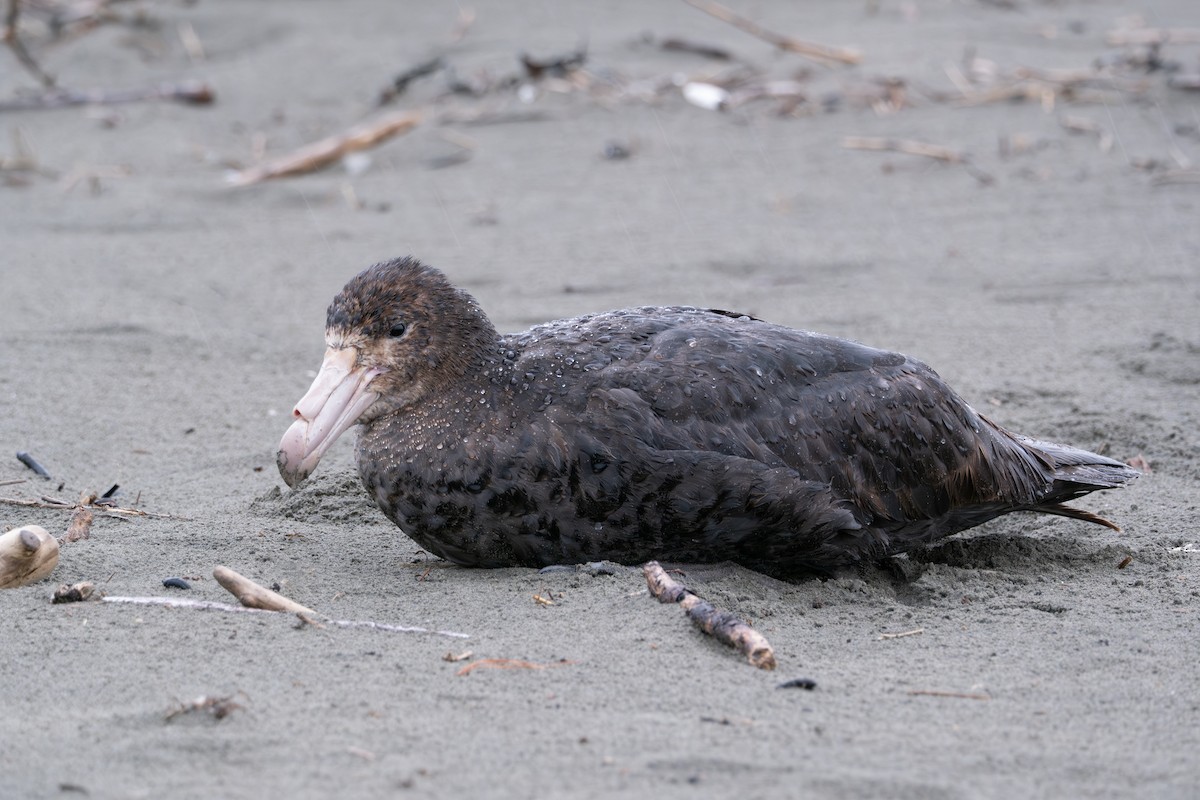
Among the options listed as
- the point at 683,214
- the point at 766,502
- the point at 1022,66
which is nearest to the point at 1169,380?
the point at 766,502

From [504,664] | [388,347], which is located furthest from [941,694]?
[388,347]

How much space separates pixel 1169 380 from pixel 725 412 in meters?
3.09

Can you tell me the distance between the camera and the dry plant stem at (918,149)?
9742 millimetres

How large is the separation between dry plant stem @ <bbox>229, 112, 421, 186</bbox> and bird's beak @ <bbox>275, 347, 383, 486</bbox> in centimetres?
589

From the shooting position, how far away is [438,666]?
139 inches

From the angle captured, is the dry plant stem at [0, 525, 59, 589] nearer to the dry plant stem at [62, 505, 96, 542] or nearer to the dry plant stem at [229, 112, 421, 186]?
the dry plant stem at [62, 505, 96, 542]

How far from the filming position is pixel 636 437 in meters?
4.22

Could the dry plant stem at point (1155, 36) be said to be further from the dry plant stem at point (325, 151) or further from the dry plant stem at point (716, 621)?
the dry plant stem at point (716, 621)

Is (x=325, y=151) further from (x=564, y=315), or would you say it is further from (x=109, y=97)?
(x=564, y=315)

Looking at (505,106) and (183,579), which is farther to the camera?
(505,106)

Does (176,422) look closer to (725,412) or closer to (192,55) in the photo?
(725,412)

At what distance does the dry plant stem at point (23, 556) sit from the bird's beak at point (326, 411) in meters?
0.71

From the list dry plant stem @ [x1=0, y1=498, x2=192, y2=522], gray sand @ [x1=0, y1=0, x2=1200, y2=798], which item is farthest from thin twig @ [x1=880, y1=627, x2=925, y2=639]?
dry plant stem @ [x1=0, y1=498, x2=192, y2=522]

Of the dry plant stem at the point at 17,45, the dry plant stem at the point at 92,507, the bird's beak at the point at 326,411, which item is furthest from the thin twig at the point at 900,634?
the dry plant stem at the point at 17,45
